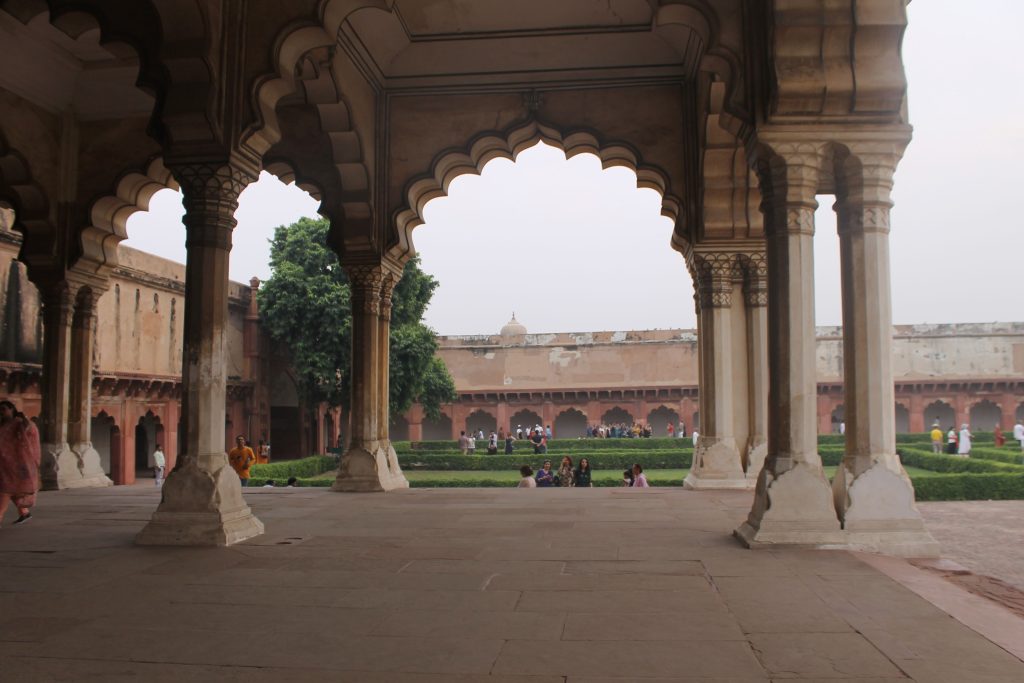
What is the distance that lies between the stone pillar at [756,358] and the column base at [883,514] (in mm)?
3744

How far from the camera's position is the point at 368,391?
Result: 9984 mm

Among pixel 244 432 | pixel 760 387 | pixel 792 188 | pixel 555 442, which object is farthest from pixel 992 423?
pixel 792 188

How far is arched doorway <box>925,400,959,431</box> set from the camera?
4047cm

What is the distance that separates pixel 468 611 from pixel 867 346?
3.55 metres

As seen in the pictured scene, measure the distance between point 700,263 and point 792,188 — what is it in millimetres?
3822

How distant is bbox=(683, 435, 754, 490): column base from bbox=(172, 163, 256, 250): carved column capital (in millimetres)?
5951

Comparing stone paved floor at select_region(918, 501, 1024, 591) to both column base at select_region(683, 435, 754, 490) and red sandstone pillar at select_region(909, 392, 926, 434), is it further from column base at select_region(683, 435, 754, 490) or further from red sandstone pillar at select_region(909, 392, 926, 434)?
red sandstone pillar at select_region(909, 392, 926, 434)

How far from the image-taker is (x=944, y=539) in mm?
8859

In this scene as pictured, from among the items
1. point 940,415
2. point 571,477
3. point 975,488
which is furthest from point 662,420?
point 571,477

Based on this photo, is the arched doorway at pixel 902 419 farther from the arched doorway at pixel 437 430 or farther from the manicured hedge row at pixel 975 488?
the manicured hedge row at pixel 975 488

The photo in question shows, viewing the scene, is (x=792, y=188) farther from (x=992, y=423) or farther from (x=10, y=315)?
(x=992, y=423)

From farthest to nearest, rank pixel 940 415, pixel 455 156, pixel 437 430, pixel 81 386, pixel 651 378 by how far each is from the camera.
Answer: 1. pixel 437 430
2. pixel 940 415
3. pixel 651 378
4. pixel 81 386
5. pixel 455 156

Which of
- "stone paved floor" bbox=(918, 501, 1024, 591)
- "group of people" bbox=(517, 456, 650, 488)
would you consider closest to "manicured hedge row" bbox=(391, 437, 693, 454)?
"group of people" bbox=(517, 456, 650, 488)

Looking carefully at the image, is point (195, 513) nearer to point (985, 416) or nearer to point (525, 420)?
point (525, 420)
